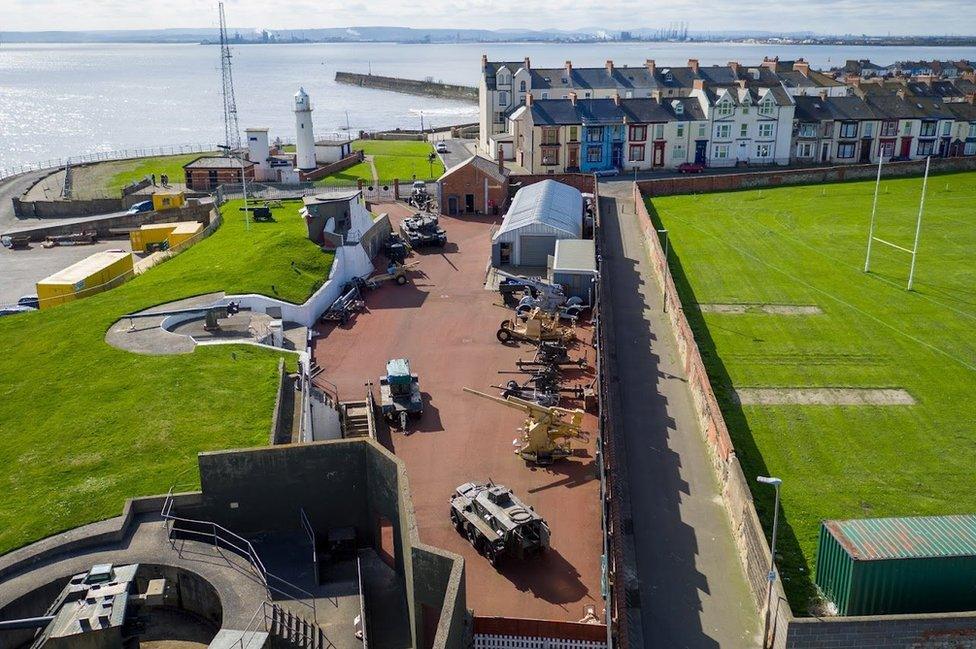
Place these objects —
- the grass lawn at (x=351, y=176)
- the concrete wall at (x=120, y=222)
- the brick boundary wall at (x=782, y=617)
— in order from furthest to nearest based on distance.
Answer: the grass lawn at (x=351, y=176) < the concrete wall at (x=120, y=222) < the brick boundary wall at (x=782, y=617)

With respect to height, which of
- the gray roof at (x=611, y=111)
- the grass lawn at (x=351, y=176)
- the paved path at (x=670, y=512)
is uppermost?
the gray roof at (x=611, y=111)

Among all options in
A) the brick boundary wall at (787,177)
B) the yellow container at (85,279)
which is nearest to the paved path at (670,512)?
the yellow container at (85,279)

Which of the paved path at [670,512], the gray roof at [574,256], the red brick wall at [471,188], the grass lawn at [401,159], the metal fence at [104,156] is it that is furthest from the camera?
the metal fence at [104,156]

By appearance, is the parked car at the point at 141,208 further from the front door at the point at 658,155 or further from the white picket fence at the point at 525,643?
the white picket fence at the point at 525,643

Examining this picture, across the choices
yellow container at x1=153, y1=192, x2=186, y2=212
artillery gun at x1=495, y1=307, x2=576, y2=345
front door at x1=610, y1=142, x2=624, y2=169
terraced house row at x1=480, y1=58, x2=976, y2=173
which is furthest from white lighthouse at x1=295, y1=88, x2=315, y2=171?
artillery gun at x1=495, y1=307, x2=576, y2=345

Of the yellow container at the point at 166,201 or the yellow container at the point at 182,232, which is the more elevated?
the yellow container at the point at 166,201

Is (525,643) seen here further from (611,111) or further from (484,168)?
(611,111)

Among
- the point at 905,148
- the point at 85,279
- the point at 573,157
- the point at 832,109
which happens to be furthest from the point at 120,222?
the point at 905,148

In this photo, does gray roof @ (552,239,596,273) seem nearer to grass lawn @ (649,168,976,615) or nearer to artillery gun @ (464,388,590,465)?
grass lawn @ (649,168,976,615)
